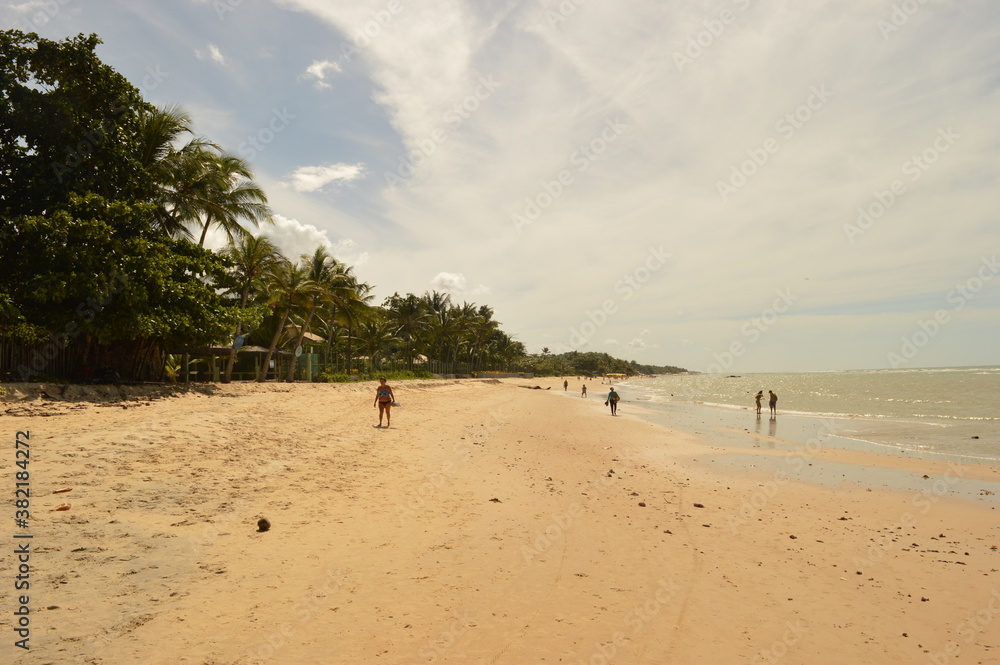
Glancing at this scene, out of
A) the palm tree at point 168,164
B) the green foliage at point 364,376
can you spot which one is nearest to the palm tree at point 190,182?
the palm tree at point 168,164

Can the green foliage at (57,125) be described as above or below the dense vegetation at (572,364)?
above

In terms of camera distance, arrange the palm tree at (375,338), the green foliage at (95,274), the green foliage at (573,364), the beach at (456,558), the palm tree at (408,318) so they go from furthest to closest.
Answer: the green foliage at (573,364) < the palm tree at (408,318) < the palm tree at (375,338) < the green foliage at (95,274) < the beach at (456,558)

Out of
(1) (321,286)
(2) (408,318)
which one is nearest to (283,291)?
(1) (321,286)

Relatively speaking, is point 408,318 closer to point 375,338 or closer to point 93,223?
point 375,338

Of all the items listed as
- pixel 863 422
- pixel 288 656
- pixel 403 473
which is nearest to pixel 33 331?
pixel 403 473

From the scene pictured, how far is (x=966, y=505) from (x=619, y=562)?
7.96 meters

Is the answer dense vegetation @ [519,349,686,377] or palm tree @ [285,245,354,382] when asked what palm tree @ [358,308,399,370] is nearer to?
palm tree @ [285,245,354,382]

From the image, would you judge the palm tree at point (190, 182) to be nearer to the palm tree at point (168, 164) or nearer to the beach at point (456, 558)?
the palm tree at point (168, 164)

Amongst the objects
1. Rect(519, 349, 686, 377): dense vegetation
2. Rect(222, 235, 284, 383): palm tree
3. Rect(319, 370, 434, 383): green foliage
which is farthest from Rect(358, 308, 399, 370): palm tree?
Rect(519, 349, 686, 377): dense vegetation

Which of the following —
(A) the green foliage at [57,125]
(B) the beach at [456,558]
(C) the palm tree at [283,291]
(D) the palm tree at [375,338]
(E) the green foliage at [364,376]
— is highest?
(A) the green foliage at [57,125]

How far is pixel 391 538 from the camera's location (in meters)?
6.21

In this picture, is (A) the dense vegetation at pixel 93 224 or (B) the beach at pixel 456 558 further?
(A) the dense vegetation at pixel 93 224

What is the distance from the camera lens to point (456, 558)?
579 centimetres

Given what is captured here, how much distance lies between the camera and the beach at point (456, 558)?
4.14 meters
